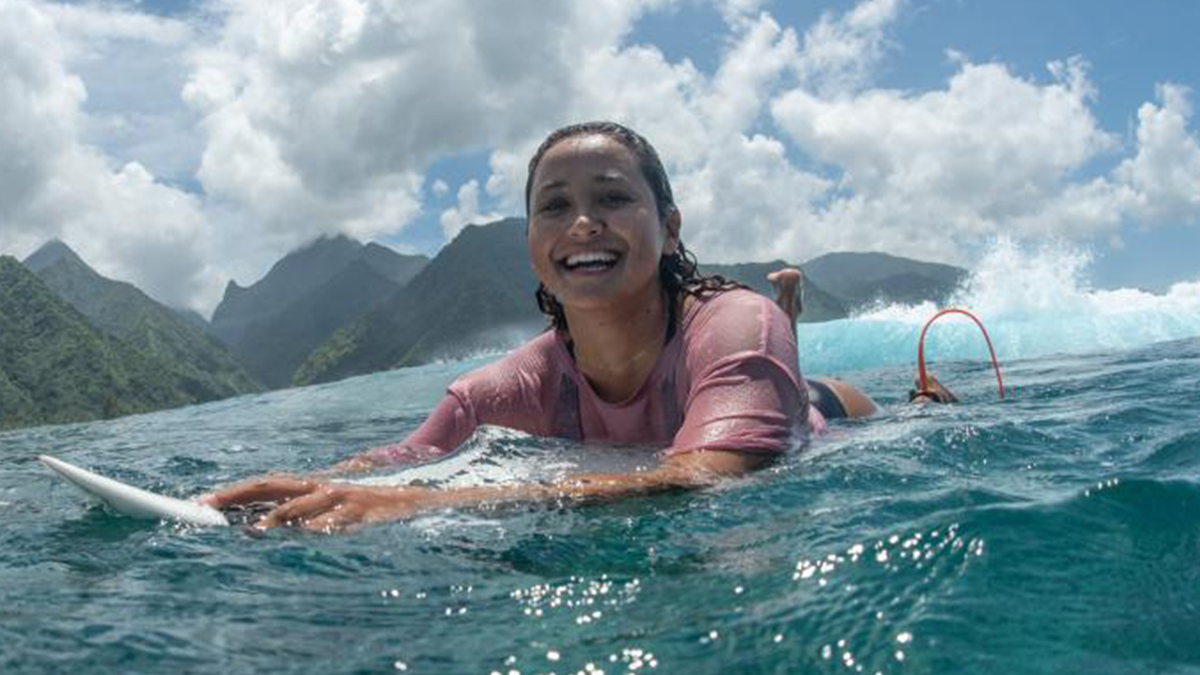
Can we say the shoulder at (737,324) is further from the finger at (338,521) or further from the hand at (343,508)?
the finger at (338,521)

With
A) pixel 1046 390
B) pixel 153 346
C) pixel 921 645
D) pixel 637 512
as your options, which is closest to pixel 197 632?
pixel 637 512

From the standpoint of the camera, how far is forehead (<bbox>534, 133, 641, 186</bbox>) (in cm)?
332

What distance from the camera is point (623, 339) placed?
3.56 m

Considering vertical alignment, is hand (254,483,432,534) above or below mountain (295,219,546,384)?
below

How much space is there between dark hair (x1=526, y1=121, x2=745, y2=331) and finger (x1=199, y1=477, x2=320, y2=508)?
146 cm

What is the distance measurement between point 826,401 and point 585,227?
2.40 metres

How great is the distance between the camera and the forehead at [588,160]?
3316 mm

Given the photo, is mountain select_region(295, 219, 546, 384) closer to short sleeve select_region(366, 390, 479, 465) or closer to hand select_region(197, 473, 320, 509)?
short sleeve select_region(366, 390, 479, 465)

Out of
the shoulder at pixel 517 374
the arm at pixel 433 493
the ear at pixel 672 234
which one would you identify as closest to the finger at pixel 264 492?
the arm at pixel 433 493

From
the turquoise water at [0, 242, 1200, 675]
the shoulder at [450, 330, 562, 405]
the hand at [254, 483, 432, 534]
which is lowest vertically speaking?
the turquoise water at [0, 242, 1200, 675]

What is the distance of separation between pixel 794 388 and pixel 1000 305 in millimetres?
30029

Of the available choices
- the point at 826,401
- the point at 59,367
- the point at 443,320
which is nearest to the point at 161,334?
the point at 443,320

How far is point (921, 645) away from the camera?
152 centimetres

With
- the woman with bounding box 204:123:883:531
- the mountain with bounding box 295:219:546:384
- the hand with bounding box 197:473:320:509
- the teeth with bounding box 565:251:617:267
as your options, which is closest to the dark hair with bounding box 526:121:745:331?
the woman with bounding box 204:123:883:531
